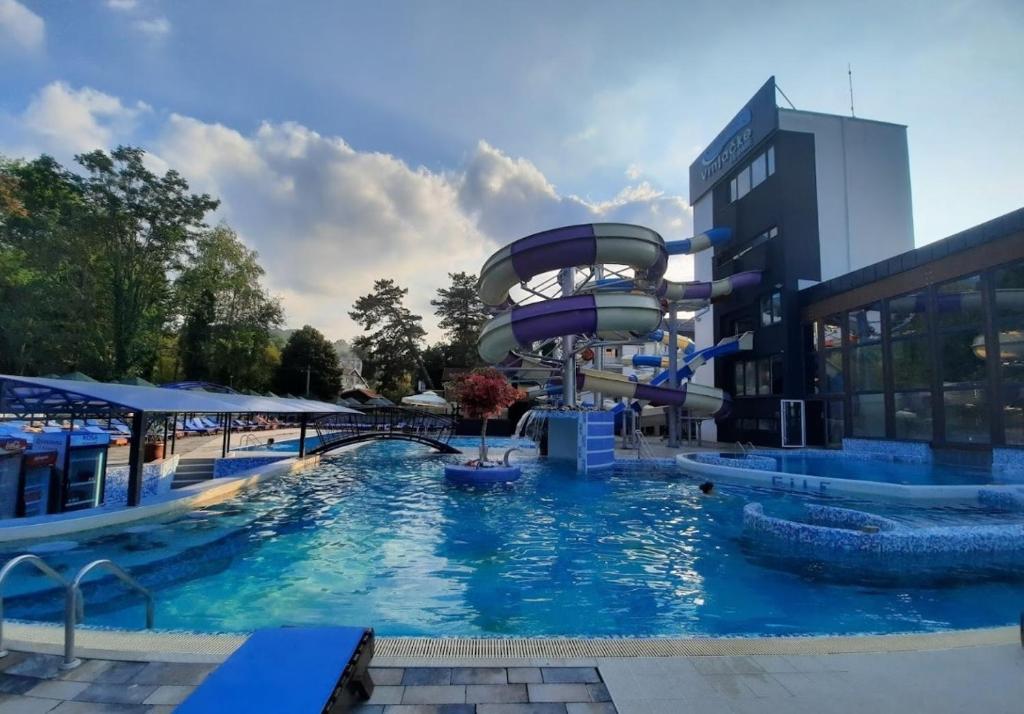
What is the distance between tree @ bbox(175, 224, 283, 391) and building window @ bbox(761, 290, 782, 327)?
31.3m

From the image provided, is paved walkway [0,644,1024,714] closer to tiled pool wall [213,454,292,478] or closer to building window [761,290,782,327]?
tiled pool wall [213,454,292,478]

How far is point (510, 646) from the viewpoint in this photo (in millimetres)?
3619

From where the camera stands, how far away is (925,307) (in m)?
19.2

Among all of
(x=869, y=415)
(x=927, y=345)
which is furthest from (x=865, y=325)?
(x=869, y=415)

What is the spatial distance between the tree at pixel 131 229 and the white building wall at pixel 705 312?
27269 millimetres

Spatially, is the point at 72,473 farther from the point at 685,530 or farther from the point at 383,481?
the point at 685,530

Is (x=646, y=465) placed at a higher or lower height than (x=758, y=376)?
lower

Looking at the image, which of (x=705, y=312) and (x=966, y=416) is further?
(x=705, y=312)

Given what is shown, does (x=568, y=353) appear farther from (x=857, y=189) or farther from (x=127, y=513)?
(x=857, y=189)

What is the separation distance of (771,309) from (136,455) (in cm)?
2650

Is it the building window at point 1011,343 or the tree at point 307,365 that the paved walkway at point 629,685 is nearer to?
the building window at point 1011,343

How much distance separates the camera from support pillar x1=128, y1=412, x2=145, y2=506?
29.0 feet

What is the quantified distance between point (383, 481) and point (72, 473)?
6996 mm

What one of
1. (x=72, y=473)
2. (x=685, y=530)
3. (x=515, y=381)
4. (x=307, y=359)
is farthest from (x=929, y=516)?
(x=307, y=359)
